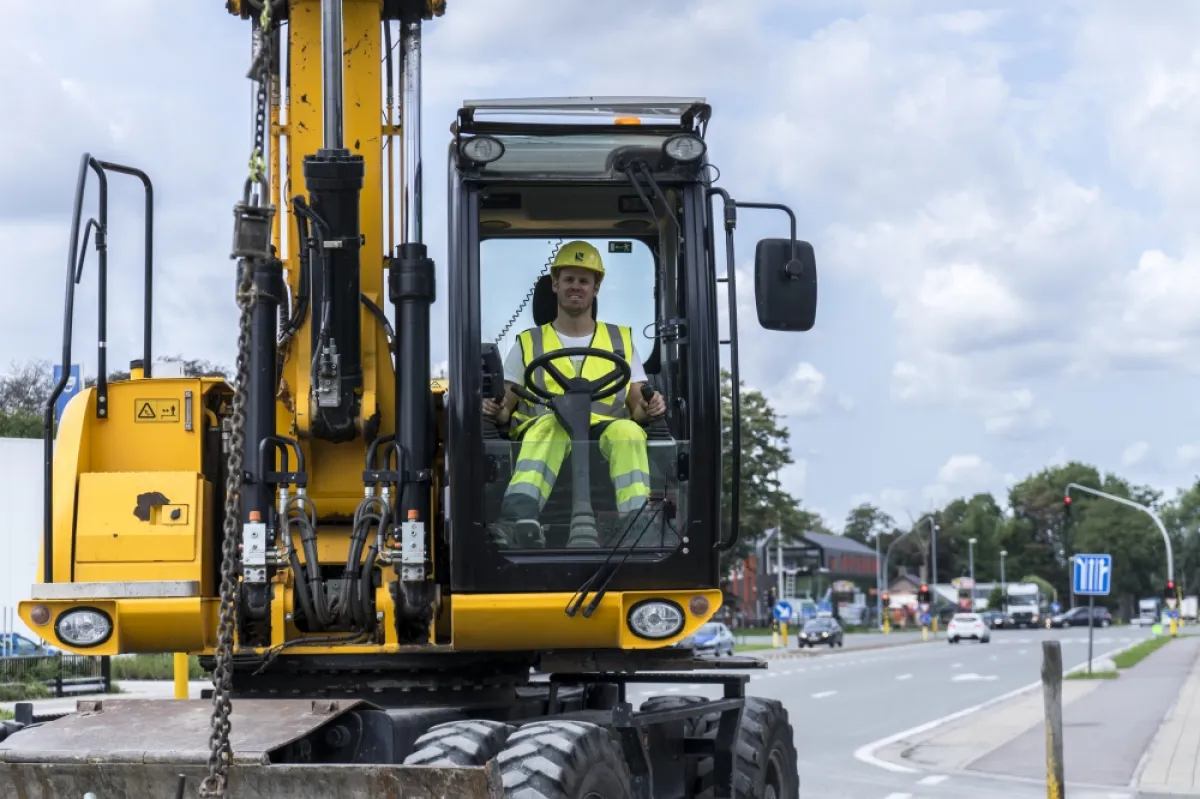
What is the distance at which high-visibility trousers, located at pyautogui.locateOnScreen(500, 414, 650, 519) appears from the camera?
21.4 feet

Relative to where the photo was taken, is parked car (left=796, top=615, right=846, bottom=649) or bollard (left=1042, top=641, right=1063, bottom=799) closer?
bollard (left=1042, top=641, right=1063, bottom=799)

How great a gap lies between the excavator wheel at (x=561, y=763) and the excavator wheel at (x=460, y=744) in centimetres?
6

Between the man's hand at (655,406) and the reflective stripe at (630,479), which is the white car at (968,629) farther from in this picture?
the reflective stripe at (630,479)

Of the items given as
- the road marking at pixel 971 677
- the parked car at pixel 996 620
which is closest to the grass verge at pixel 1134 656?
the road marking at pixel 971 677

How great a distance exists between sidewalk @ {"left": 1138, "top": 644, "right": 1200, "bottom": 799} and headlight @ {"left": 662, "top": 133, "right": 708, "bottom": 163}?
9.41 metres

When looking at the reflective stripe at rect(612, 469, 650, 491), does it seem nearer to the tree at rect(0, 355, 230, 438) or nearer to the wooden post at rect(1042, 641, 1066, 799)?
the wooden post at rect(1042, 641, 1066, 799)

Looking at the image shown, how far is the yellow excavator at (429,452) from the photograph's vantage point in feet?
21.4

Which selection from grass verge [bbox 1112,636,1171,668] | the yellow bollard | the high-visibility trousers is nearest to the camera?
the high-visibility trousers

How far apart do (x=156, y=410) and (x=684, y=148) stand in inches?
88.7

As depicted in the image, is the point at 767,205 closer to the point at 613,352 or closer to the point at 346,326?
the point at 613,352

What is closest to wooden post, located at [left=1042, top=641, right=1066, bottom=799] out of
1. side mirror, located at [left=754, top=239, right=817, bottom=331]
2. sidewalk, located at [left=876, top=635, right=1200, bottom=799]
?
sidewalk, located at [left=876, top=635, right=1200, bottom=799]

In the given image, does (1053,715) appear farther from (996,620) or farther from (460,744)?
(996,620)

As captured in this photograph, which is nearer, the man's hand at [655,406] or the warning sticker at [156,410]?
the man's hand at [655,406]

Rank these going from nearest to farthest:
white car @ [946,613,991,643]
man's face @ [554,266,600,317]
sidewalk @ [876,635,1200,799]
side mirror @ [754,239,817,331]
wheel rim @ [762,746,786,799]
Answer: side mirror @ [754,239,817,331] → man's face @ [554,266,600,317] → wheel rim @ [762,746,786,799] → sidewalk @ [876,635,1200,799] → white car @ [946,613,991,643]
